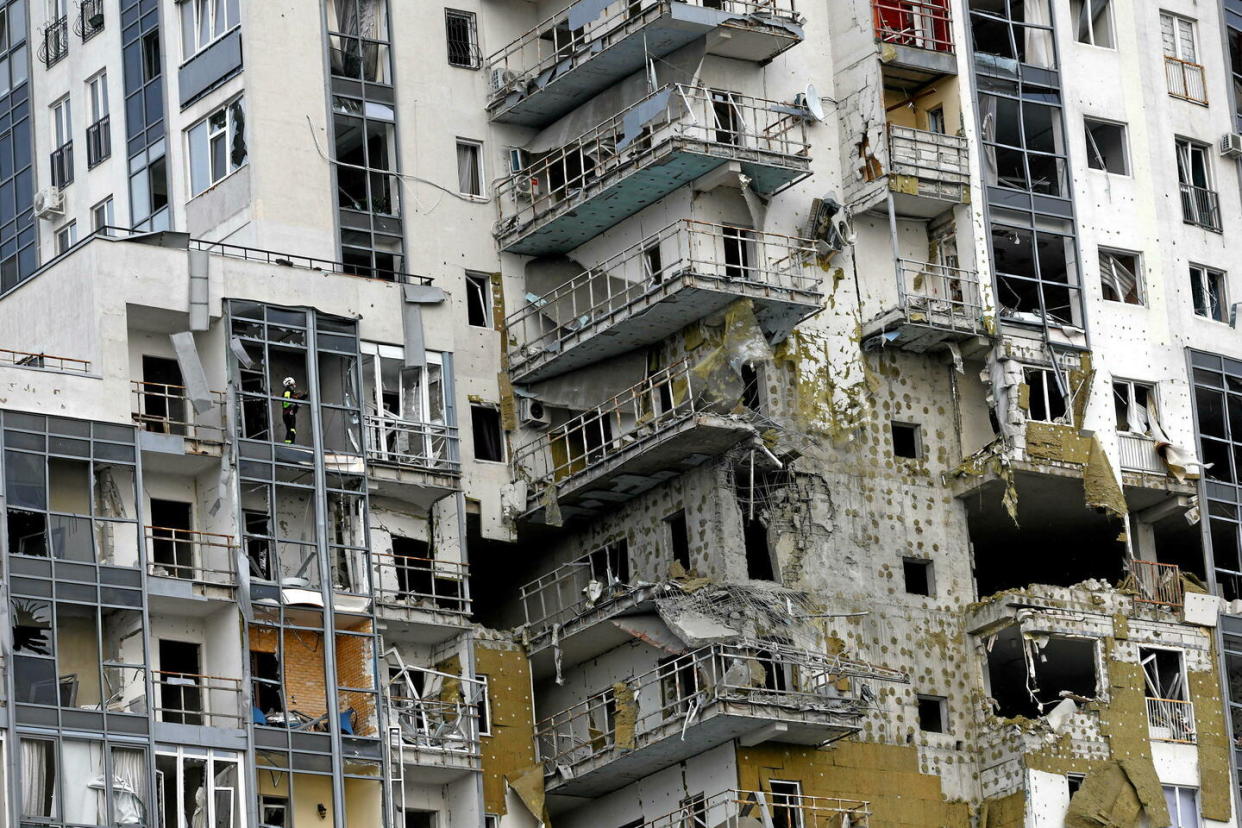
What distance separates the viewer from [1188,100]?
94438 mm

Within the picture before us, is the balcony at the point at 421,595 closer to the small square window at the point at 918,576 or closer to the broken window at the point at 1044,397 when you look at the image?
the small square window at the point at 918,576

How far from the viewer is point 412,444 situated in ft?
275

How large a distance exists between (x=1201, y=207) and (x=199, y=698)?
108 feet

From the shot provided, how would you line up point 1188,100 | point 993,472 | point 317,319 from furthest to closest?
1. point 1188,100
2. point 993,472
3. point 317,319

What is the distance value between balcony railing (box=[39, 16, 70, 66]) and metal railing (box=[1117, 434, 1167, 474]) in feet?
101

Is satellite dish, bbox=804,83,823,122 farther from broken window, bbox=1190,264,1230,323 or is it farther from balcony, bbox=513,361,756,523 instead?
broken window, bbox=1190,264,1230,323

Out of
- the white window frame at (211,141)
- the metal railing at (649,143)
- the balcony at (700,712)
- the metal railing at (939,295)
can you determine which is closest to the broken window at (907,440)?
the metal railing at (939,295)

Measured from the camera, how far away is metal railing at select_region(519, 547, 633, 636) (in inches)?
3374

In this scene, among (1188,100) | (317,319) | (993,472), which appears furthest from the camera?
(1188,100)

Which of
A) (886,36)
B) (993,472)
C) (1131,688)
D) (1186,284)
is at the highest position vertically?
(886,36)

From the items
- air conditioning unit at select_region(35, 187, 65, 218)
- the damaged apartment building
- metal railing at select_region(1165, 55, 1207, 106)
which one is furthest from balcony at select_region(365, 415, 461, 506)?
metal railing at select_region(1165, 55, 1207, 106)

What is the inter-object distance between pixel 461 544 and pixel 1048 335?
16.8 m

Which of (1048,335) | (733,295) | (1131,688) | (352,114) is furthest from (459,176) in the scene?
(1131,688)

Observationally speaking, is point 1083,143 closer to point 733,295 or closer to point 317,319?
point 733,295
